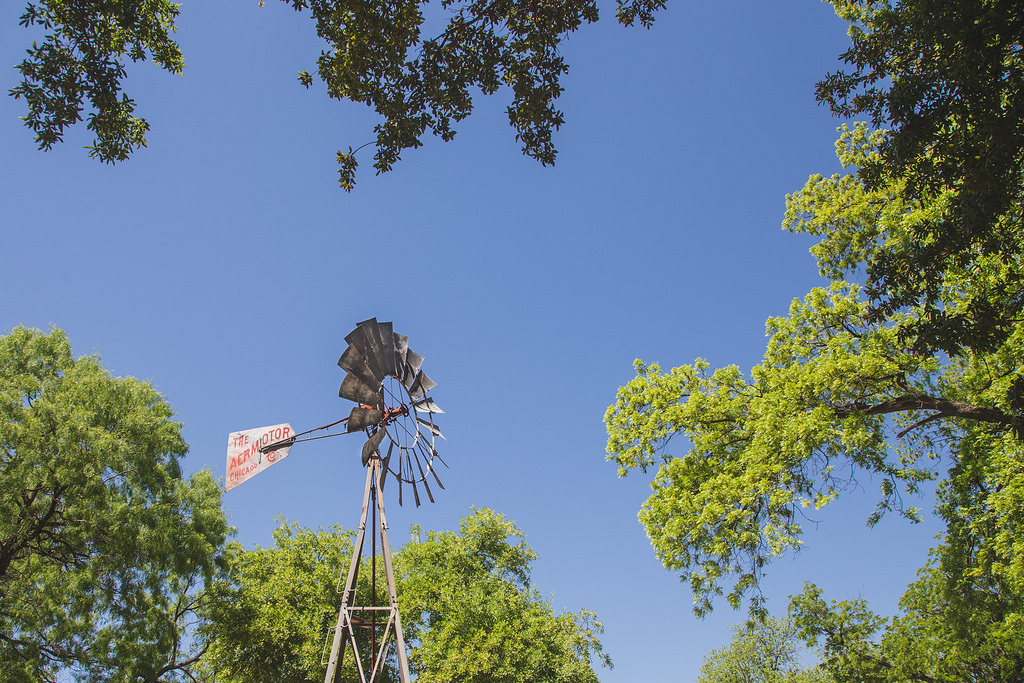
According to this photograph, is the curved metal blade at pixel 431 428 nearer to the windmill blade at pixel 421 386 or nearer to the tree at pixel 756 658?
the windmill blade at pixel 421 386

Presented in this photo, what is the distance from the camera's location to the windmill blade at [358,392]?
8.71 meters

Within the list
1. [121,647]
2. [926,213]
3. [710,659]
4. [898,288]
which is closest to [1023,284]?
[926,213]

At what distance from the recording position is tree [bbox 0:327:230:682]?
45.1ft

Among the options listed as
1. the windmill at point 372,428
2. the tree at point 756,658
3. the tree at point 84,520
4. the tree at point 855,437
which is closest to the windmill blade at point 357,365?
the windmill at point 372,428

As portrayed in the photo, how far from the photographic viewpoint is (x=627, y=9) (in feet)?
22.3

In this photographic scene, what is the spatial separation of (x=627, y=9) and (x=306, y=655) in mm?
18904

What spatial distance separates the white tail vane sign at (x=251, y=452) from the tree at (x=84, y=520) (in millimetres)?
8464

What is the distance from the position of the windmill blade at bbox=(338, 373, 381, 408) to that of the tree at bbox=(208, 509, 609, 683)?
10.5 metres

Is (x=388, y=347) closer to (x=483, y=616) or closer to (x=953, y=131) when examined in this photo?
(x=953, y=131)

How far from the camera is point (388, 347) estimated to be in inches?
353

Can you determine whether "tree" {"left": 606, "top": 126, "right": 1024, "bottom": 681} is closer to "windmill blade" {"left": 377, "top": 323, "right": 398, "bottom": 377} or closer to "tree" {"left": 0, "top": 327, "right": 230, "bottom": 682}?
"windmill blade" {"left": 377, "top": 323, "right": 398, "bottom": 377}

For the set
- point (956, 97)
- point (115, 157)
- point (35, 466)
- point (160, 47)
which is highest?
point (35, 466)

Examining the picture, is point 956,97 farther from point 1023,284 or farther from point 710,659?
point 710,659

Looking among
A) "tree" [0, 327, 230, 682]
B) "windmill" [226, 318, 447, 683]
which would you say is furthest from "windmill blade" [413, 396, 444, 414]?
"tree" [0, 327, 230, 682]
